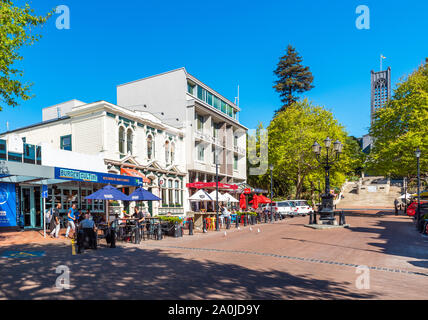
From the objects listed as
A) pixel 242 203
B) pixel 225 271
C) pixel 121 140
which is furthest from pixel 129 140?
pixel 225 271

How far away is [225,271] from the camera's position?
826 cm

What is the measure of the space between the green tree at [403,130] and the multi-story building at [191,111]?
15405mm

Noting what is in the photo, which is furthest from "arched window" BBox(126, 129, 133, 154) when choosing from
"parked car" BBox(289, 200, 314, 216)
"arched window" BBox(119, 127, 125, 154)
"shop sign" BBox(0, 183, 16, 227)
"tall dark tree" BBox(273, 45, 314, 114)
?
"tall dark tree" BBox(273, 45, 314, 114)

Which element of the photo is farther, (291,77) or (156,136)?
(291,77)

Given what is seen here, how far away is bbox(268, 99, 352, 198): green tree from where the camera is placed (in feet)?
125

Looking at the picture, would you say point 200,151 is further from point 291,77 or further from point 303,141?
point 291,77

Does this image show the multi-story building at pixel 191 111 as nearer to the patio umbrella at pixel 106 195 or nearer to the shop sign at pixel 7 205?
the patio umbrella at pixel 106 195

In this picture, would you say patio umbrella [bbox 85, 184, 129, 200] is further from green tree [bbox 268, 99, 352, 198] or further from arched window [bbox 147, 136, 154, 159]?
green tree [bbox 268, 99, 352, 198]

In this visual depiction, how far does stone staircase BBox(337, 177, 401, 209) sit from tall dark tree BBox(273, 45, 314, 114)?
1994 centimetres

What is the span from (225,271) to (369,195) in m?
56.8
